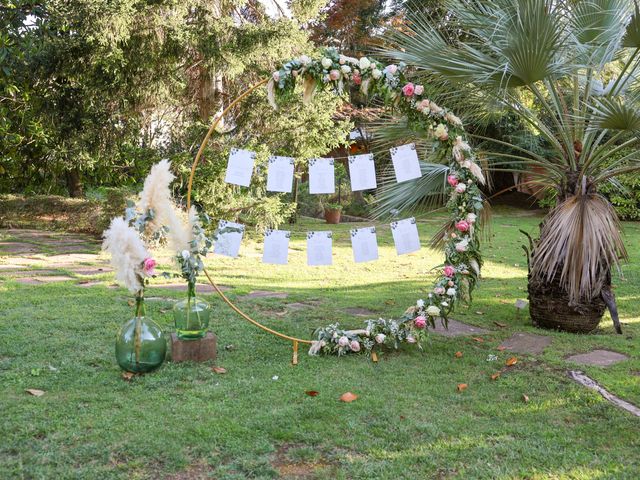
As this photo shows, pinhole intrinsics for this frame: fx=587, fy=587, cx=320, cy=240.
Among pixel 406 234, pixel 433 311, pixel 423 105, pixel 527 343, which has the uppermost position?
pixel 423 105

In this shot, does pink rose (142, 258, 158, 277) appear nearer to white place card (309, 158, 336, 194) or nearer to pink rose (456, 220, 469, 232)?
white place card (309, 158, 336, 194)

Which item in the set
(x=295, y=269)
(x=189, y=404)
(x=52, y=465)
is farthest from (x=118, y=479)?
(x=295, y=269)

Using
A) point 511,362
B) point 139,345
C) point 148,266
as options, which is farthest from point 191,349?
point 511,362

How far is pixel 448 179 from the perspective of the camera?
421 cm

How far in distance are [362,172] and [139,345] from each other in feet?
6.31

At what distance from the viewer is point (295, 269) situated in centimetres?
761

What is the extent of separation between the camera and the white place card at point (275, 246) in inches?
169

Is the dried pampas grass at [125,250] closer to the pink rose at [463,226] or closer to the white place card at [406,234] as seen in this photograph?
the white place card at [406,234]

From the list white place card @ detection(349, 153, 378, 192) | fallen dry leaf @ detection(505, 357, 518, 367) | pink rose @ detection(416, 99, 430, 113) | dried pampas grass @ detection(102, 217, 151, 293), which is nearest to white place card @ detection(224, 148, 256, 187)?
white place card @ detection(349, 153, 378, 192)

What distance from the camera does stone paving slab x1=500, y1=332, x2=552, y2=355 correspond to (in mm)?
4215

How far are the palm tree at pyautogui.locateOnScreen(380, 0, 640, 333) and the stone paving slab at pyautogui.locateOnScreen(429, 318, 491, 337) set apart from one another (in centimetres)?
53

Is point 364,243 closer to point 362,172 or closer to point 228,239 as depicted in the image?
point 362,172

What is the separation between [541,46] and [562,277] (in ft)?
5.70

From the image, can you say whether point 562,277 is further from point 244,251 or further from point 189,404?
point 244,251
